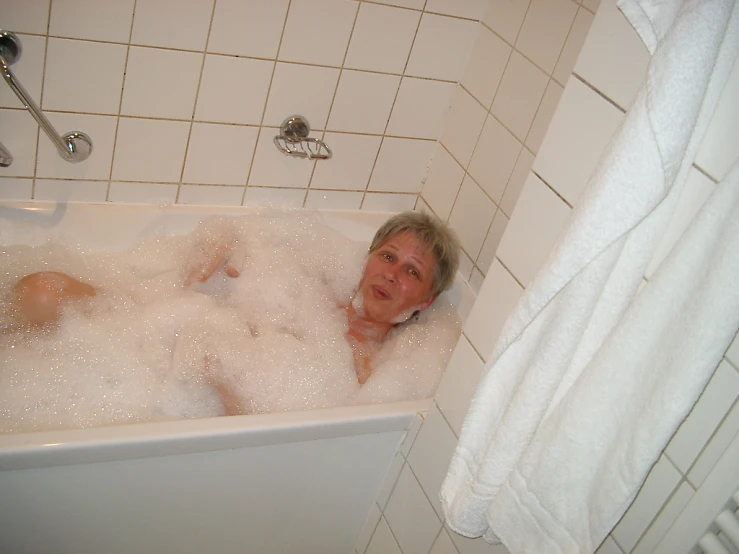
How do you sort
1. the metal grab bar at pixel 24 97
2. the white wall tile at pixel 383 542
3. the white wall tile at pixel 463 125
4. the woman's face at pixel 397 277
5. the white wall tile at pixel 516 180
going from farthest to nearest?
the white wall tile at pixel 463 125 < the woman's face at pixel 397 277 < the white wall tile at pixel 516 180 < the white wall tile at pixel 383 542 < the metal grab bar at pixel 24 97

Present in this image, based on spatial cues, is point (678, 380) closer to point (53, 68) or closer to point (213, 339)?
point (213, 339)

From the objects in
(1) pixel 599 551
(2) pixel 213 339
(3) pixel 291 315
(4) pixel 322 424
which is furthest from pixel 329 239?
(1) pixel 599 551

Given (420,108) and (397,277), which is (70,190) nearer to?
(397,277)

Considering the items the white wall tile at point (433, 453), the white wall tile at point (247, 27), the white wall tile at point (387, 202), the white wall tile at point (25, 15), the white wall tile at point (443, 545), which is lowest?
the white wall tile at point (443, 545)

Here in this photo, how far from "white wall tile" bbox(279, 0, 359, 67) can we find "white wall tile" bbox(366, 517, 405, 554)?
4.00 feet

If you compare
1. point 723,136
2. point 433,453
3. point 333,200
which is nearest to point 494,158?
point 333,200

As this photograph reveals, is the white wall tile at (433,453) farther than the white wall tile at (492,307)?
Yes

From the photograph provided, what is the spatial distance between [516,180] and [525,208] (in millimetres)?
747

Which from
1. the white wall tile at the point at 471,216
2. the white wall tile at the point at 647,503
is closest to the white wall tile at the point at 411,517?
the white wall tile at the point at 647,503

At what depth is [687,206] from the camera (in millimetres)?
921

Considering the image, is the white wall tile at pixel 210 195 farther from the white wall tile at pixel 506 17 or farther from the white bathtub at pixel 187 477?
the white wall tile at pixel 506 17

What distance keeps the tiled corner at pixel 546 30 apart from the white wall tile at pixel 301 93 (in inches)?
20.6

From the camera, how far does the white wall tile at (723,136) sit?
856 millimetres

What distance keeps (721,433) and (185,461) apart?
1.00 m
